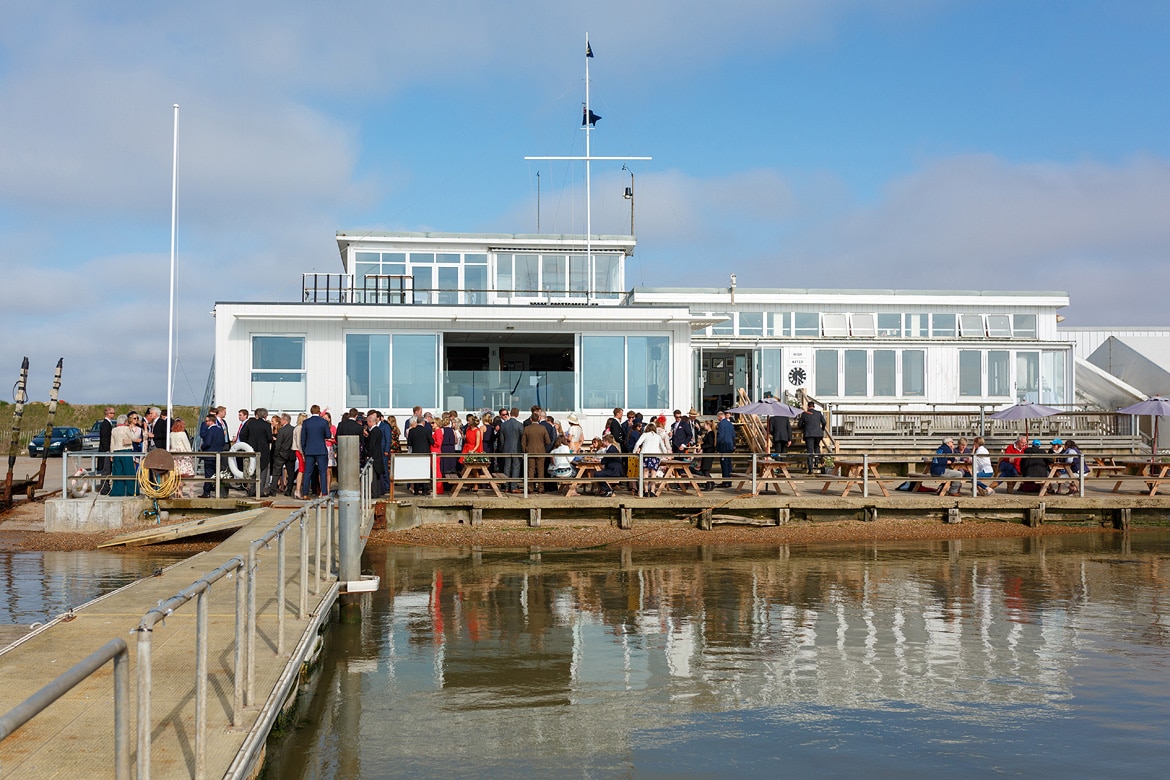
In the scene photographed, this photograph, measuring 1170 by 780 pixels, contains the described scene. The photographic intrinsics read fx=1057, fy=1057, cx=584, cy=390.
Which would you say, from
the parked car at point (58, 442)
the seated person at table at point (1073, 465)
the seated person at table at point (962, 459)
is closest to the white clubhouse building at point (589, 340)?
the seated person at table at point (962, 459)

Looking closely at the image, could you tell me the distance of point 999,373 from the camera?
111 feet

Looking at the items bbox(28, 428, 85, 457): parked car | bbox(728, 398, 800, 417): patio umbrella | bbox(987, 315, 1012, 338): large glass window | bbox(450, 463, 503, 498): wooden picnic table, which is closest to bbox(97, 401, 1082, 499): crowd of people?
bbox(450, 463, 503, 498): wooden picnic table

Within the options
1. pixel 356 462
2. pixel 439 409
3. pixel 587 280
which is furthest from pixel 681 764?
pixel 587 280

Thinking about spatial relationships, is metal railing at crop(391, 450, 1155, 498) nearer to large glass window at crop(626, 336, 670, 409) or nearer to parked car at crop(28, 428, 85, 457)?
large glass window at crop(626, 336, 670, 409)

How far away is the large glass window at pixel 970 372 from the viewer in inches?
1323

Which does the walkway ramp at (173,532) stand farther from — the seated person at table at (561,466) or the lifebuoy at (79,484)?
the seated person at table at (561,466)

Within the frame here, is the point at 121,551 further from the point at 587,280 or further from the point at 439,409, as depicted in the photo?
the point at 587,280

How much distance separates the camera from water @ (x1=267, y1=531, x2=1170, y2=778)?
26.4ft

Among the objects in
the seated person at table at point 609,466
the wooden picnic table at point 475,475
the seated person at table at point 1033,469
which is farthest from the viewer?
the seated person at table at point 1033,469

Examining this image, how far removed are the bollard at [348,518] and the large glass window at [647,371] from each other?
14120 mm

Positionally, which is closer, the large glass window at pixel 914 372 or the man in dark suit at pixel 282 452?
the man in dark suit at pixel 282 452

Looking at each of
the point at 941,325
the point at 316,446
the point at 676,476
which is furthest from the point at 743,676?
the point at 941,325

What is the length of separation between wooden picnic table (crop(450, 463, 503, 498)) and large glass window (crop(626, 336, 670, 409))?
19.3 feet

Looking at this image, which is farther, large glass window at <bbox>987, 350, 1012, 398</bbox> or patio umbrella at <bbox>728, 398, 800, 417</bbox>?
large glass window at <bbox>987, 350, 1012, 398</bbox>
